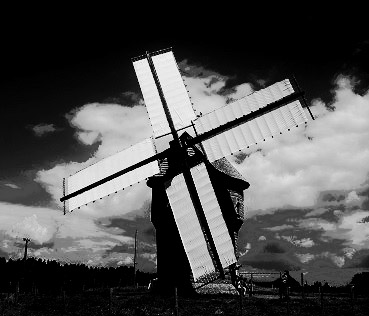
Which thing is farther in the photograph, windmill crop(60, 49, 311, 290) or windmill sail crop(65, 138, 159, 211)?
windmill sail crop(65, 138, 159, 211)

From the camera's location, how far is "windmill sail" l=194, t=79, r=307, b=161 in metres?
13.8

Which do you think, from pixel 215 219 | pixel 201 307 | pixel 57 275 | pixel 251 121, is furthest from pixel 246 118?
pixel 57 275

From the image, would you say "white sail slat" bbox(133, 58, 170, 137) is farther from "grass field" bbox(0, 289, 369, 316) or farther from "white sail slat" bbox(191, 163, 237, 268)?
"grass field" bbox(0, 289, 369, 316)

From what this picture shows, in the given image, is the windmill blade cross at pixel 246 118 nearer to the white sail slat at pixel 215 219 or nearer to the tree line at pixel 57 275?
the white sail slat at pixel 215 219

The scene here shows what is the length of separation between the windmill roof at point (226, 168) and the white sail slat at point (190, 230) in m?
5.80

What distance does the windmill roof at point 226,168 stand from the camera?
2073 cm

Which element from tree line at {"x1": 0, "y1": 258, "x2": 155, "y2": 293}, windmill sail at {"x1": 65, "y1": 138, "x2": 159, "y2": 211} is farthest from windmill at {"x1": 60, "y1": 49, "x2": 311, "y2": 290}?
tree line at {"x1": 0, "y1": 258, "x2": 155, "y2": 293}

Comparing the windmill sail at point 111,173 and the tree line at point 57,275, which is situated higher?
the tree line at point 57,275

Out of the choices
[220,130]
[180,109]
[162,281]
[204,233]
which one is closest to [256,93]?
[220,130]

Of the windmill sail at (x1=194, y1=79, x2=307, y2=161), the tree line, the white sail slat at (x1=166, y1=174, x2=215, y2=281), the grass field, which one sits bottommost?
the grass field

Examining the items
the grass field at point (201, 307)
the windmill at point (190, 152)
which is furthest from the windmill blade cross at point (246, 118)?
the grass field at point (201, 307)

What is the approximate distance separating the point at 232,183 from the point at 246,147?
740cm

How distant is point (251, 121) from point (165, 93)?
14.5ft

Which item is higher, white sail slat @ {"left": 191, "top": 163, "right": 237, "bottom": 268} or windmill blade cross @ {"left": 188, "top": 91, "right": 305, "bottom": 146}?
windmill blade cross @ {"left": 188, "top": 91, "right": 305, "bottom": 146}
